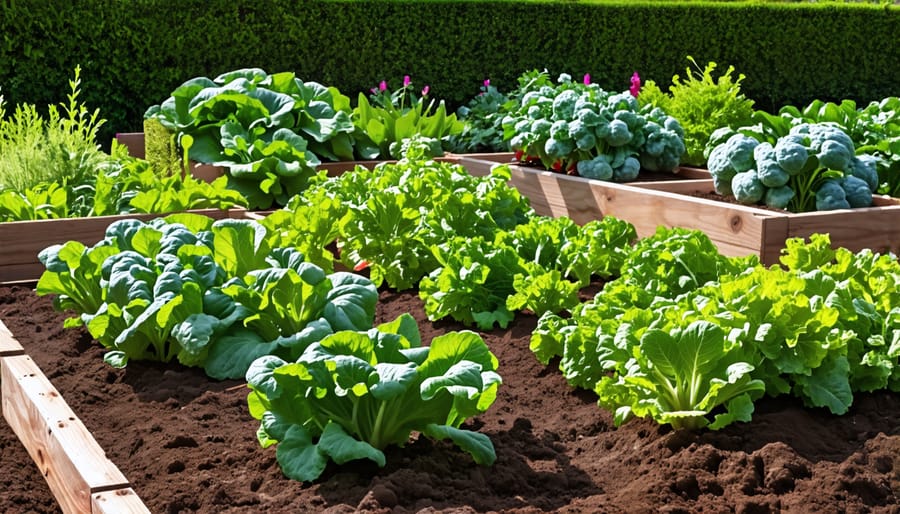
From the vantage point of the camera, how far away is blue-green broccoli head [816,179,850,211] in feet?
17.9

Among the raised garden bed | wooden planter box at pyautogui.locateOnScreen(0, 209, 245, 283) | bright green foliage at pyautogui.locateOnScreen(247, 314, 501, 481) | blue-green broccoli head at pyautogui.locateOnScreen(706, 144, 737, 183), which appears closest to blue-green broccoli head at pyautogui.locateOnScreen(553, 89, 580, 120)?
the raised garden bed

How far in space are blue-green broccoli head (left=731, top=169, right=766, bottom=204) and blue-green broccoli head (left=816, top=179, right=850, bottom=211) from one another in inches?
11.8

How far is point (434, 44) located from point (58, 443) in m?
10.1

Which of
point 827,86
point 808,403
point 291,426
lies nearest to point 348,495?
point 291,426

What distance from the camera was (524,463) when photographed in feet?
9.80

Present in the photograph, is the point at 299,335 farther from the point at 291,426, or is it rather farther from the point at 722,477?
the point at 722,477

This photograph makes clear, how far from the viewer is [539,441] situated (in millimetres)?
3197

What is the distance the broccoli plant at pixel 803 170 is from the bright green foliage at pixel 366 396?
123 inches

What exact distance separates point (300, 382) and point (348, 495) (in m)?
0.33

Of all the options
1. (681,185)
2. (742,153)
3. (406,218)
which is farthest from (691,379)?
(681,185)

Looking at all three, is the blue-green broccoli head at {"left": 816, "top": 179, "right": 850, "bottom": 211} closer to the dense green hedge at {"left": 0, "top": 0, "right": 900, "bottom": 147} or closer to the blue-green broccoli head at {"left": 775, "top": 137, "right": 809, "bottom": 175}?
the blue-green broccoli head at {"left": 775, "top": 137, "right": 809, "bottom": 175}

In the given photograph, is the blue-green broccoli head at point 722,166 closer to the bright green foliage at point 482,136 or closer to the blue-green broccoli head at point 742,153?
the blue-green broccoli head at point 742,153

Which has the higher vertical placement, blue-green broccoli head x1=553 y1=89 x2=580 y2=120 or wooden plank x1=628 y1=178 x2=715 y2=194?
blue-green broccoli head x1=553 y1=89 x2=580 y2=120

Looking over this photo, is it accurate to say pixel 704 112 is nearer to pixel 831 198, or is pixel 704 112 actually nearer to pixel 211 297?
pixel 831 198
